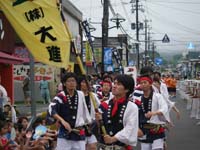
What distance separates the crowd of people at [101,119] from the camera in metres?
6.17

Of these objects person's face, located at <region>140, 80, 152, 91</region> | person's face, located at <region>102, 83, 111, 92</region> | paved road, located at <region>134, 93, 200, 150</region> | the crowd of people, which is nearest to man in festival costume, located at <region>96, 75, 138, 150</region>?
the crowd of people

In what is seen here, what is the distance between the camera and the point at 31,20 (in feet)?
18.0

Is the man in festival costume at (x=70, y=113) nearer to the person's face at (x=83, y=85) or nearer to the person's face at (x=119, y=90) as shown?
the person's face at (x=83, y=85)

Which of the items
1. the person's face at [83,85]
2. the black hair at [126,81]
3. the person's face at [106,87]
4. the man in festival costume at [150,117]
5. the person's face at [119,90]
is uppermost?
the black hair at [126,81]

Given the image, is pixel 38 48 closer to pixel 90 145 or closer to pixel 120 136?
pixel 120 136

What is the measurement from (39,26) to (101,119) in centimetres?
155

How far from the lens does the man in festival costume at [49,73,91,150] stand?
8.02 meters

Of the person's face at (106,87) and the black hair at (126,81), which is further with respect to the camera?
the person's face at (106,87)

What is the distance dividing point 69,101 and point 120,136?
223 cm

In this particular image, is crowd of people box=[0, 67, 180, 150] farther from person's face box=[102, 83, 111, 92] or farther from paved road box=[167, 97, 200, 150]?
paved road box=[167, 97, 200, 150]

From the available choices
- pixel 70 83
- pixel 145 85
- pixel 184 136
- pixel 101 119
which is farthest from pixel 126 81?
pixel 184 136

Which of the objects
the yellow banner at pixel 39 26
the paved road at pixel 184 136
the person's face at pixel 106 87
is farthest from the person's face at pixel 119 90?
the paved road at pixel 184 136

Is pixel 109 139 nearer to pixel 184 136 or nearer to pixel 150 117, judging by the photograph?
pixel 150 117

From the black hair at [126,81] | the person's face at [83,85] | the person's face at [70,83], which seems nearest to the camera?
the black hair at [126,81]
